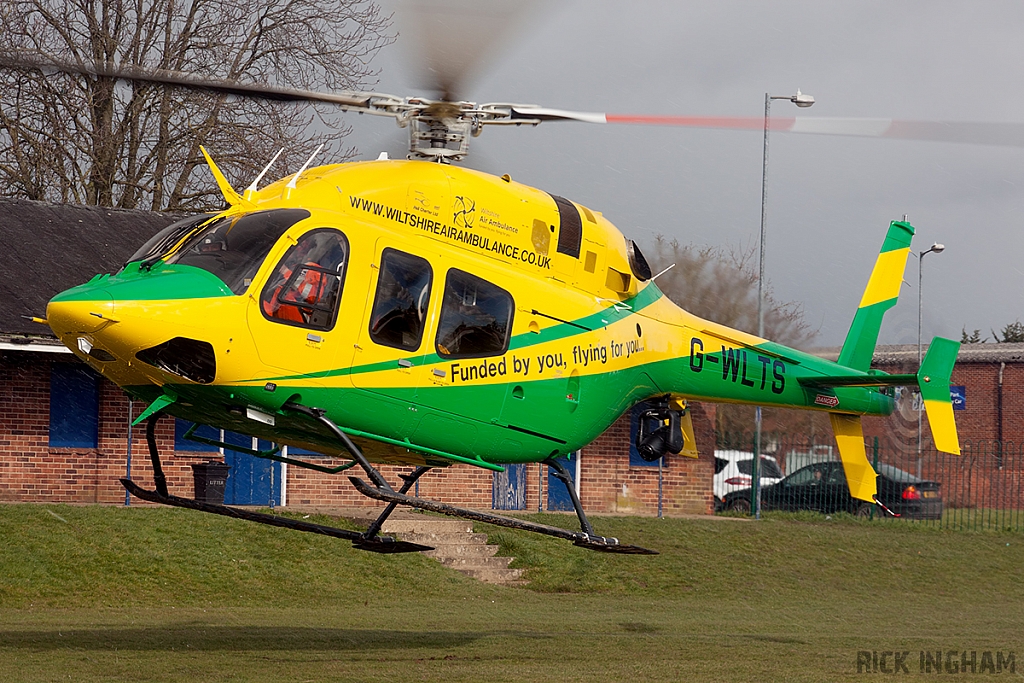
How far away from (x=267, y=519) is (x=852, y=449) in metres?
7.67

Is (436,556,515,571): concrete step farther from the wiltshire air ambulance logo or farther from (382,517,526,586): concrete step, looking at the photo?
the wiltshire air ambulance logo

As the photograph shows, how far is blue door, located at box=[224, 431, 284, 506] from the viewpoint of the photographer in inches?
1015

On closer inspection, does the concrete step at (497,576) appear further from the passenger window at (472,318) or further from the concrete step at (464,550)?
the passenger window at (472,318)

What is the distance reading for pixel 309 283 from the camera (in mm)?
10578

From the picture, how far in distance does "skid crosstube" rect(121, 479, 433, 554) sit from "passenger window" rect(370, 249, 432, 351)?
2.02m

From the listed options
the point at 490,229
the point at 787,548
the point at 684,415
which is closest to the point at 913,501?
the point at 787,548

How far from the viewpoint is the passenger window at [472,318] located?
11.5m

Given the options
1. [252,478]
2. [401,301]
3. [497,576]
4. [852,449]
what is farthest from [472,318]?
[252,478]

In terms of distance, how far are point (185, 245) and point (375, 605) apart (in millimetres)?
10686

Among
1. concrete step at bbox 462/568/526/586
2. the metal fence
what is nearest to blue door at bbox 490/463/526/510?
concrete step at bbox 462/568/526/586

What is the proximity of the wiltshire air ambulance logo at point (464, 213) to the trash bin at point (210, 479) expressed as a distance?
1292 centimetres

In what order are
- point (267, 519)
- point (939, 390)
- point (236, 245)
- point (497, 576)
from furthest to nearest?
point (497, 576) → point (939, 390) → point (267, 519) → point (236, 245)

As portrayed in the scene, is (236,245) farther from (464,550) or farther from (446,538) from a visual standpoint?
(446,538)

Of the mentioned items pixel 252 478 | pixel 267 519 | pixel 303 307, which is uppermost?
pixel 303 307
